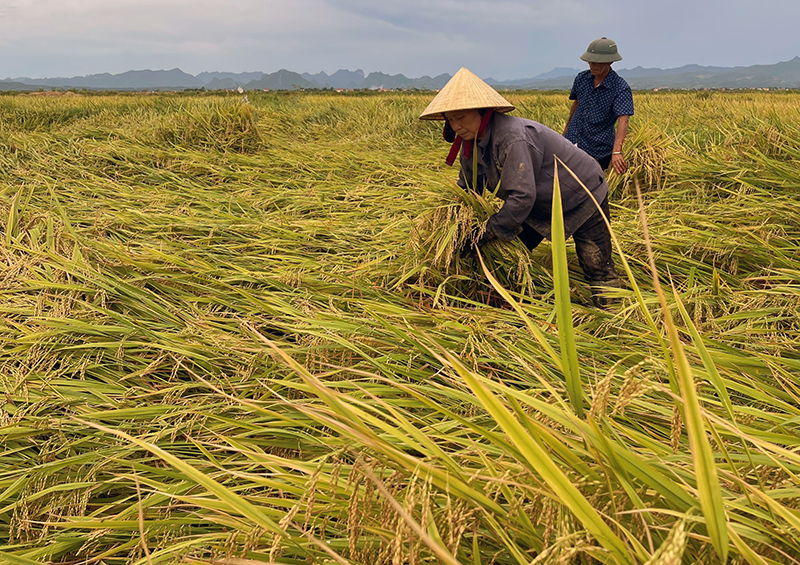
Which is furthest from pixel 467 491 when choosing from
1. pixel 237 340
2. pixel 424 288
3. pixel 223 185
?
pixel 223 185

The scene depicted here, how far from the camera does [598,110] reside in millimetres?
2871

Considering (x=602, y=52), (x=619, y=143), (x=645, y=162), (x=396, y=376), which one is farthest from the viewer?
(x=645, y=162)

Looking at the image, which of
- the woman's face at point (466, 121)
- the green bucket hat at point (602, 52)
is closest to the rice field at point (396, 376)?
the woman's face at point (466, 121)

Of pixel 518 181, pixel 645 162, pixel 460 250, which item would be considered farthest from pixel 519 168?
pixel 645 162

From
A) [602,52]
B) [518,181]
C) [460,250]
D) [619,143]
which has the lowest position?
[460,250]

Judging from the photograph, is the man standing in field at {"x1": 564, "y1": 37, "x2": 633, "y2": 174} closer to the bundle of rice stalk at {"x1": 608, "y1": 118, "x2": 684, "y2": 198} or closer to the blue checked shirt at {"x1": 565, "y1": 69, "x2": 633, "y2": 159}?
the blue checked shirt at {"x1": 565, "y1": 69, "x2": 633, "y2": 159}

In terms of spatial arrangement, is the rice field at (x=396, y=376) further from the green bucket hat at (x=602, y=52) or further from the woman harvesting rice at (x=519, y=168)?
the green bucket hat at (x=602, y=52)

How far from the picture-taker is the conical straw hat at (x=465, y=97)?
1717 millimetres

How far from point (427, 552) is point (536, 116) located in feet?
22.7

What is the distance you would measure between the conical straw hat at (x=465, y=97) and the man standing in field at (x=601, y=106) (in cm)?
135

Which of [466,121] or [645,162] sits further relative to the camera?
[645,162]

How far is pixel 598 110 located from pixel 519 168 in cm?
153

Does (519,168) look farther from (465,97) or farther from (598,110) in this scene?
(598,110)

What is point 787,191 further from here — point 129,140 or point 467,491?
point 129,140
